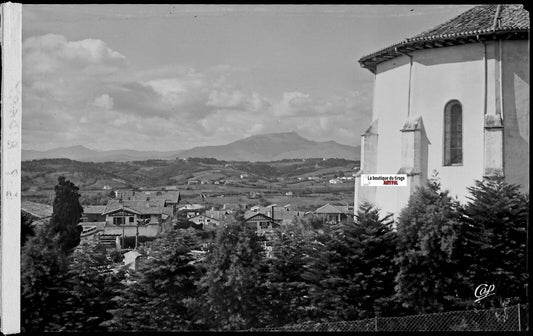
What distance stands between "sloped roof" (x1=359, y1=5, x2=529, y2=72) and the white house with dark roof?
2 cm

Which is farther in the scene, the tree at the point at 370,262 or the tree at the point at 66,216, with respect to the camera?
the tree at the point at 370,262

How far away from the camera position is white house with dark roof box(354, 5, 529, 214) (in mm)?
12156

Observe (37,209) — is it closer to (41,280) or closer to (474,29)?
(41,280)

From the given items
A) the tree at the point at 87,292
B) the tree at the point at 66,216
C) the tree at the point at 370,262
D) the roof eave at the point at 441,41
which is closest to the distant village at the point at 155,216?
the tree at the point at 66,216

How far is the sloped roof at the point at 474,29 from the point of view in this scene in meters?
12.0

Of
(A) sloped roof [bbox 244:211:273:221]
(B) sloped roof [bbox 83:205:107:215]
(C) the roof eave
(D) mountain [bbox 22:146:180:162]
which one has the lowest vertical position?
(A) sloped roof [bbox 244:211:273:221]

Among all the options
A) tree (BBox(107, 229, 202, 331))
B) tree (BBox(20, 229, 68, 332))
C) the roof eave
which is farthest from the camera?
the roof eave

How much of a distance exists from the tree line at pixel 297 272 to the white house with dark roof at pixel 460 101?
0.93 m

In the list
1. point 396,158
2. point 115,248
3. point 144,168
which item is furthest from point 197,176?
Answer: point 396,158

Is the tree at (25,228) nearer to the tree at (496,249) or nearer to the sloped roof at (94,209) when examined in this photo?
the sloped roof at (94,209)

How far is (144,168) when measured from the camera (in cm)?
1062

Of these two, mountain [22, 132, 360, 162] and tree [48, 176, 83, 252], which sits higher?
mountain [22, 132, 360, 162]

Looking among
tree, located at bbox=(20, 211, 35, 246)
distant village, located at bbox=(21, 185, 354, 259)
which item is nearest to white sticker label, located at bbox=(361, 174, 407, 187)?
distant village, located at bbox=(21, 185, 354, 259)

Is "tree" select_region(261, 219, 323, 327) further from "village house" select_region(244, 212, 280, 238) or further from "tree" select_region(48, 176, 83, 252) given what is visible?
"tree" select_region(48, 176, 83, 252)
